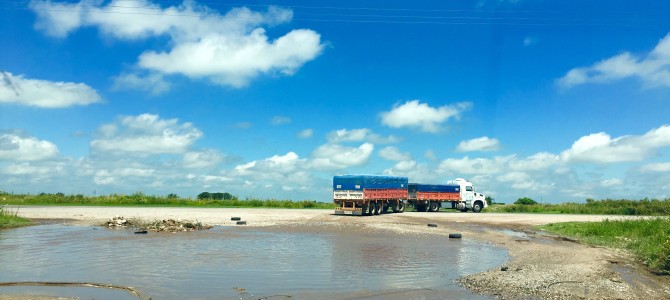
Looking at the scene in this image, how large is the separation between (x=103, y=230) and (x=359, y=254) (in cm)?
1800

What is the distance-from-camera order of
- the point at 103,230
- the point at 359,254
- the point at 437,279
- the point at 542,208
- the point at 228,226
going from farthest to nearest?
the point at 542,208 < the point at 228,226 < the point at 103,230 < the point at 359,254 < the point at 437,279

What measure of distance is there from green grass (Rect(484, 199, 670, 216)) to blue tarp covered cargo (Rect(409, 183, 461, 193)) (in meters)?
9.61

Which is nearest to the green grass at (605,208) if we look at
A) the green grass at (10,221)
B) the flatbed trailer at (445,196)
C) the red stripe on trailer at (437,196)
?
the flatbed trailer at (445,196)

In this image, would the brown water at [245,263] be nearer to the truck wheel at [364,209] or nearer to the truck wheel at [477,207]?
the truck wheel at [364,209]

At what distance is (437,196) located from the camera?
61219mm

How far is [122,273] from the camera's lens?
1627 cm

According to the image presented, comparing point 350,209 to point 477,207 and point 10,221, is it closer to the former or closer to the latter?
point 477,207

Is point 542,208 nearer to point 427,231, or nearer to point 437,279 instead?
point 427,231

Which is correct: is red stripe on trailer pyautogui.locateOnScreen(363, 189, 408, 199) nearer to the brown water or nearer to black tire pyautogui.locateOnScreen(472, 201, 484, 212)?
black tire pyautogui.locateOnScreen(472, 201, 484, 212)

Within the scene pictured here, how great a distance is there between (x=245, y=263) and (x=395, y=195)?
123 feet

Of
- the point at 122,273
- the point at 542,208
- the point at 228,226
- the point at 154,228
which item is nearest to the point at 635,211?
the point at 542,208

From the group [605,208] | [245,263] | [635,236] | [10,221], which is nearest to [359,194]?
[635,236]

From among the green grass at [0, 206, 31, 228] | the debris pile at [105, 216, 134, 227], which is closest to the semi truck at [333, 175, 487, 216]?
the debris pile at [105, 216, 134, 227]

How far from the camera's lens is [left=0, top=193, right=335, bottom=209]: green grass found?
73050 millimetres
